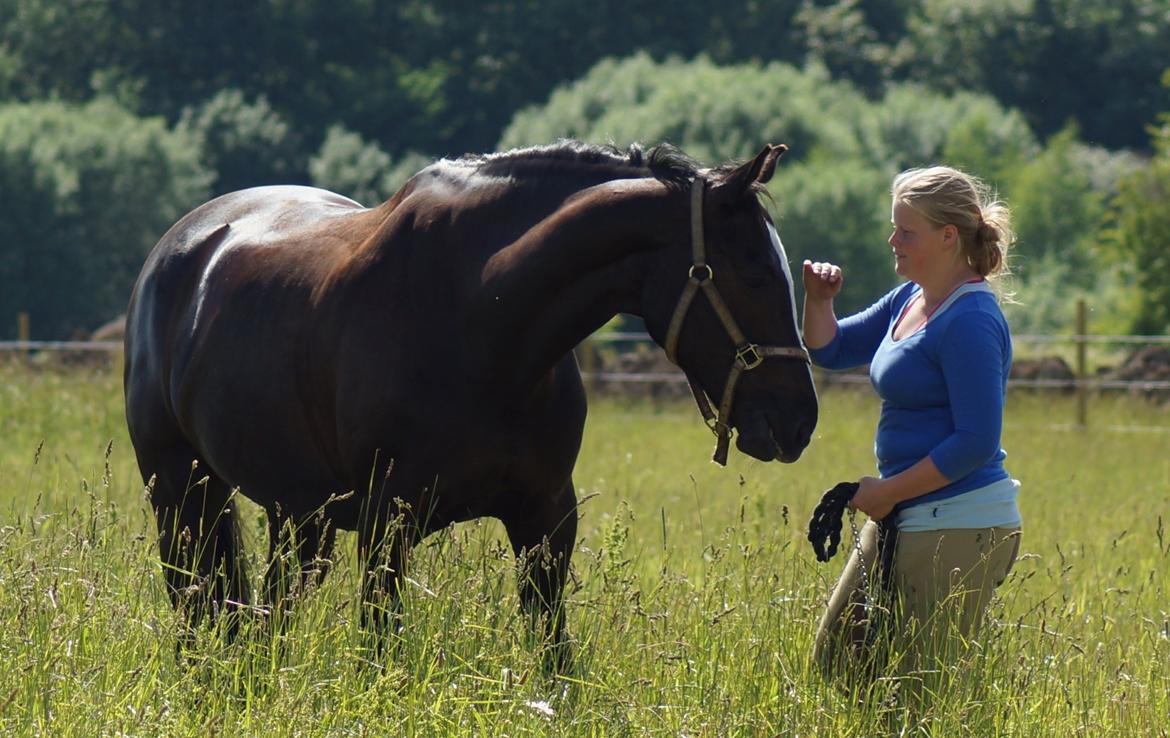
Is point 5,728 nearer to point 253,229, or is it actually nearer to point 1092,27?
point 253,229

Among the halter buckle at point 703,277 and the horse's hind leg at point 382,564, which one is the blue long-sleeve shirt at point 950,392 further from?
the horse's hind leg at point 382,564

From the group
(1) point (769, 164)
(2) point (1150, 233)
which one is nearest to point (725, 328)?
(1) point (769, 164)

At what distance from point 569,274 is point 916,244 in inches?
38.6

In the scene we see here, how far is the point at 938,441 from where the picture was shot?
4.55 meters

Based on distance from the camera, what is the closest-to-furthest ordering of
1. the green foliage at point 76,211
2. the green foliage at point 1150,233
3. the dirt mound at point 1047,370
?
the dirt mound at point 1047,370 → the green foliage at point 1150,233 → the green foliage at point 76,211

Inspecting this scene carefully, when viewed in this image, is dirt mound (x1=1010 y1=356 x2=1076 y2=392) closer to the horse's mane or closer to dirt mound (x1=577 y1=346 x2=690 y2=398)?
dirt mound (x1=577 y1=346 x2=690 y2=398)

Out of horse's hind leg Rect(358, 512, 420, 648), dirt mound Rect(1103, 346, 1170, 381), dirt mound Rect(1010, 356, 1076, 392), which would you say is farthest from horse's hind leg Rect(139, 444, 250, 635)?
dirt mound Rect(1103, 346, 1170, 381)

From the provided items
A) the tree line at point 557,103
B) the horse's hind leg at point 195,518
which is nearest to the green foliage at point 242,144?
the tree line at point 557,103

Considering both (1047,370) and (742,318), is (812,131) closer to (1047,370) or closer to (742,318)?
(1047,370)

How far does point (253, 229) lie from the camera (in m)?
6.24

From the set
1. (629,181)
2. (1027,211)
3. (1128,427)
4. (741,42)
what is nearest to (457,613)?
(629,181)

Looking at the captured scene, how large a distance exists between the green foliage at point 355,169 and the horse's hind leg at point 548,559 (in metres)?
46.5

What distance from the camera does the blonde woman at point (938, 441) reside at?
14.6ft

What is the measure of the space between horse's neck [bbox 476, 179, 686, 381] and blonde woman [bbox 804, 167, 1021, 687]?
71 centimetres
